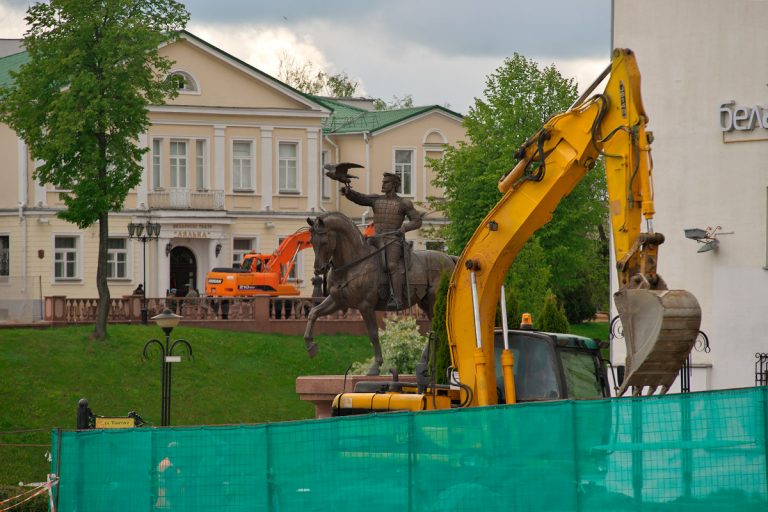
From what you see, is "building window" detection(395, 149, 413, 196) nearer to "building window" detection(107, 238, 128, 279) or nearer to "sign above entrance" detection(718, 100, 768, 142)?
"building window" detection(107, 238, 128, 279)

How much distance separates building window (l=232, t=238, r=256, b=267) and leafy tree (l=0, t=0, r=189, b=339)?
20499mm

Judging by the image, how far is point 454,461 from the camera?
1316cm

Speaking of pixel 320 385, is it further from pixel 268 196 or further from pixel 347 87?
pixel 347 87

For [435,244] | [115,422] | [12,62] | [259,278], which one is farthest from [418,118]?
[115,422]

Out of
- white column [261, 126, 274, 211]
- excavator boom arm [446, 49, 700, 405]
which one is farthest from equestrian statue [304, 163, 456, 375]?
white column [261, 126, 274, 211]

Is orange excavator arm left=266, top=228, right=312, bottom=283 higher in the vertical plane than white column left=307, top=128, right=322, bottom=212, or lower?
lower

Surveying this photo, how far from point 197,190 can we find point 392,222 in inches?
1560

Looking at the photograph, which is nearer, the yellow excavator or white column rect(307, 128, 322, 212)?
the yellow excavator

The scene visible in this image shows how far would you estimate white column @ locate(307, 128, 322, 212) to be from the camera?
62.3m

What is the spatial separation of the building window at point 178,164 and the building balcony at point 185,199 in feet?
1.55

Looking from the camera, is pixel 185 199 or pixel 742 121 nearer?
pixel 742 121

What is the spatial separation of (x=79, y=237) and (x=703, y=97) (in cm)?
3592

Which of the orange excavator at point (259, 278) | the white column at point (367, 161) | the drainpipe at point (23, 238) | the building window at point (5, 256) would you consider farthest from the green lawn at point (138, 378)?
the white column at point (367, 161)

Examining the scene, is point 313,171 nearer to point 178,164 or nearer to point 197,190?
point 197,190
